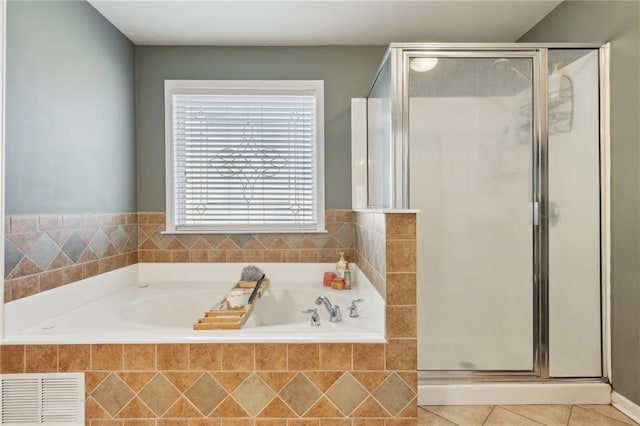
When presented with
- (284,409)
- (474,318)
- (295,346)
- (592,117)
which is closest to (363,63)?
(592,117)

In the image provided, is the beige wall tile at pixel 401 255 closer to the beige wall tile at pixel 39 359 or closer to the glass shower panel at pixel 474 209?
the glass shower panel at pixel 474 209

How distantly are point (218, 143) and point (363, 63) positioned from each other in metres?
1.23

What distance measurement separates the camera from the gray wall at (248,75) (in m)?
2.59

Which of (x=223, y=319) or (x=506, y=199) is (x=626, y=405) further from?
(x=223, y=319)

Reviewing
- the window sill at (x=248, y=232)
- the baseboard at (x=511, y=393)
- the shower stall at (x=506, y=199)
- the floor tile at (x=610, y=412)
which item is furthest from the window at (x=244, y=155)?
the floor tile at (x=610, y=412)

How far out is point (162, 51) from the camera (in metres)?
2.58

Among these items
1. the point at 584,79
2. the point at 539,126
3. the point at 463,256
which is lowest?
the point at 463,256

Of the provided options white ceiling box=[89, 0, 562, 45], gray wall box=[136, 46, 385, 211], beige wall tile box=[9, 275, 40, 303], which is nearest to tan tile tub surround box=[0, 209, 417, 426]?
beige wall tile box=[9, 275, 40, 303]

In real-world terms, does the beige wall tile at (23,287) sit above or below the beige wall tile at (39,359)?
above

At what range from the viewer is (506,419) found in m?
1.71

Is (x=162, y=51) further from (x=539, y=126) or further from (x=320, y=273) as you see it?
(x=539, y=126)

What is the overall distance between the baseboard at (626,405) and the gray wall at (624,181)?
3 centimetres

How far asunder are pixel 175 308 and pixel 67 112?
132 cm

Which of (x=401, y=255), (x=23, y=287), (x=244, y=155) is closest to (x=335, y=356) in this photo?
(x=401, y=255)
